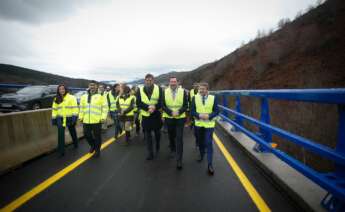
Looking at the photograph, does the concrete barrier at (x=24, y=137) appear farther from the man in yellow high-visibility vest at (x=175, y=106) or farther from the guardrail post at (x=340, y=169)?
the guardrail post at (x=340, y=169)

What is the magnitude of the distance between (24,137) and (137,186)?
11.3 ft

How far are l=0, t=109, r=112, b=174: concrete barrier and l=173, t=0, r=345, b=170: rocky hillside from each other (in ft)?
24.9

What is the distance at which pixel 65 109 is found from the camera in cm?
625

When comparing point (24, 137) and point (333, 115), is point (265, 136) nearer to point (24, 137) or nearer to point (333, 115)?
point (333, 115)

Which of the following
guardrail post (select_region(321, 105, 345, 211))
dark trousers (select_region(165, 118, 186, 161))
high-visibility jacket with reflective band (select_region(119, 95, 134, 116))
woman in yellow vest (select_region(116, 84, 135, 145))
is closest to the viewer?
guardrail post (select_region(321, 105, 345, 211))

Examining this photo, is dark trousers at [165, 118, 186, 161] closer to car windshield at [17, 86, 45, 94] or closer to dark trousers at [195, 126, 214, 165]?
dark trousers at [195, 126, 214, 165]

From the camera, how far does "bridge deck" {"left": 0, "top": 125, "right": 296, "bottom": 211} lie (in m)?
3.27

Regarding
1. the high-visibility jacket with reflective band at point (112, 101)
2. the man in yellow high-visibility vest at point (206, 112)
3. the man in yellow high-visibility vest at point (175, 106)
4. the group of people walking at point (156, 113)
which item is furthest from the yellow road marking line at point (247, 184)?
the high-visibility jacket with reflective band at point (112, 101)

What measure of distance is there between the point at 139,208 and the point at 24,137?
156 inches

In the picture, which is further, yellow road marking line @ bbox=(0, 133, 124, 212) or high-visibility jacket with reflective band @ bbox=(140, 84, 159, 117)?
high-visibility jacket with reflective band @ bbox=(140, 84, 159, 117)

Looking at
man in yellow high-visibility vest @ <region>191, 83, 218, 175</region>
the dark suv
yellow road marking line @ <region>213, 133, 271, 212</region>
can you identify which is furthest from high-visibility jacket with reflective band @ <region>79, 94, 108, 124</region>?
the dark suv

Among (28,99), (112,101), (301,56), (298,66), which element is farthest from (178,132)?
(301,56)

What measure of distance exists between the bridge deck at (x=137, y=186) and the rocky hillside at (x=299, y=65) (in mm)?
4420

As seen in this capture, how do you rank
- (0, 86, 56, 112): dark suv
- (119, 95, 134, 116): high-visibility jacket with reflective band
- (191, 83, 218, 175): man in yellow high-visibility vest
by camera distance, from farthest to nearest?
(0, 86, 56, 112): dark suv → (119, 95, 134, 116): high-visibility jacket with reflective band → (191, 83, 218, 175): man in yellow high-visibility vest
